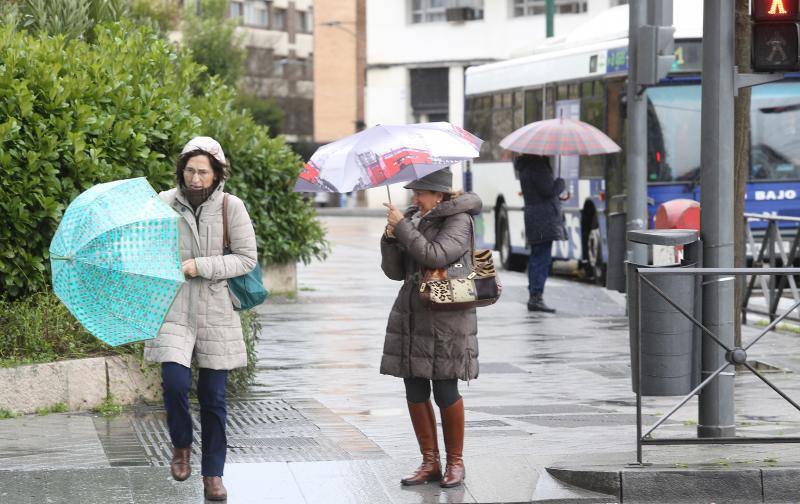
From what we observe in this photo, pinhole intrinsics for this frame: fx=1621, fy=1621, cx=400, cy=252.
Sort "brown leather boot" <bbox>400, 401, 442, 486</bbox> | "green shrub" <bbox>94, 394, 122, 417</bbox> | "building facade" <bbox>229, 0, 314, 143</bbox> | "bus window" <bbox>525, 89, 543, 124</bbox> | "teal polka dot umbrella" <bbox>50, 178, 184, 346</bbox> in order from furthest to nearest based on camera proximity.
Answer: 1. "building facade" <bbox>229, 0, 314, 143</bbox>
2. "bus window" <bbox>525, 89, 543, 124</bbox>
3. "green shrub" <bbox>94, 394, 122, 417</bbox>
4. "brown leather boot" <bbox>400, 401, 442, 486</bbox>
5. "teal polka dot umbrella" <bbox>50, 178, 184, 346</bbox>

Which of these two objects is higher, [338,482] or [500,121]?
[500,121]

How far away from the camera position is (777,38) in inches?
339

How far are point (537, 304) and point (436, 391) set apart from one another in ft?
30.3

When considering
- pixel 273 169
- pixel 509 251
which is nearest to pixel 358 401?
pixel 273 169

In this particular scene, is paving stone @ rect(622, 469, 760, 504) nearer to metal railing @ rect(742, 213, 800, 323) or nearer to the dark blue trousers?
the dark blue trousers

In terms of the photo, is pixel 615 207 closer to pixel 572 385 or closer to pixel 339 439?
pixel 572 385

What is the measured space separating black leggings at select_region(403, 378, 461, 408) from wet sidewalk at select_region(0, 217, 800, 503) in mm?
418

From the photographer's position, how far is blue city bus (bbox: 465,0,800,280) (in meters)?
19.4

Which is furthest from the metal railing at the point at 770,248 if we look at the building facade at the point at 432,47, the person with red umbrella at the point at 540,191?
the building facade at the point at 432,47

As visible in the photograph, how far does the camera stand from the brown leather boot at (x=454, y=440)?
25.5ft

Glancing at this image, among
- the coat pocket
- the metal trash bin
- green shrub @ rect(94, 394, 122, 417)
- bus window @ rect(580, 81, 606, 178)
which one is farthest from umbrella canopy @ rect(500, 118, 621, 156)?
the coat pocket

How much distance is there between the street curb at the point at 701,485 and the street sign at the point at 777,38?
7.39 feet

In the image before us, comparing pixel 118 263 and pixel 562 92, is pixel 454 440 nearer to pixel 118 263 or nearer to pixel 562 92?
pixel 118 263

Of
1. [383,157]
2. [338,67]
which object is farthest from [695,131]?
[338,67]
